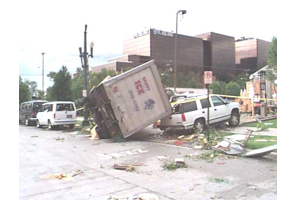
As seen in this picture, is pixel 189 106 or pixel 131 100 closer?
pixel 131 100

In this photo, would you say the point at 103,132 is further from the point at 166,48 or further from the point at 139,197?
the point at 166,48

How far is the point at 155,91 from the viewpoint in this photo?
1248 centimetres

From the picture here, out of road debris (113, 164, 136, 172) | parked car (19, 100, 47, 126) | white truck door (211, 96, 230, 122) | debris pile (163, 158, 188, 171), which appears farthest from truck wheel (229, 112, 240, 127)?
parked car (19, 100, 47, 126)

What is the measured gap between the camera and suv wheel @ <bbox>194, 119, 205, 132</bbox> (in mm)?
12445

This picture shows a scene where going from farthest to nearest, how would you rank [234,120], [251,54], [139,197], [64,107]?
[251,54], [64,107], [234,120], [139,197]

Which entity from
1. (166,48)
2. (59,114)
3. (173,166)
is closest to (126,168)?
(173,166)

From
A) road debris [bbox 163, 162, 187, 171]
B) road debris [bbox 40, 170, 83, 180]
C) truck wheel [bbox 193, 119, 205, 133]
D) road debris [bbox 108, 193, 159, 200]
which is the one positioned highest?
truck wheel [bbox 193, 119, 205, 133]

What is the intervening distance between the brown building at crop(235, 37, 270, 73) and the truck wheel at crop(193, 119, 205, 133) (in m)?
94.1

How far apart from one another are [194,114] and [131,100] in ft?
9.51

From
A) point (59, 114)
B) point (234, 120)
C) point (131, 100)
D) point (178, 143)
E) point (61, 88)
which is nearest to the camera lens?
point (178, 143)

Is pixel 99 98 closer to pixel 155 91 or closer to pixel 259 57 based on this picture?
pixel 155 91

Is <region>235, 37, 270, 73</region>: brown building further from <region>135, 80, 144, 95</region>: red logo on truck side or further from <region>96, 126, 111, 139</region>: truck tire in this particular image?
<region>96, 126, 111, 139</region>: truck tire

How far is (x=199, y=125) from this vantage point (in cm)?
1258

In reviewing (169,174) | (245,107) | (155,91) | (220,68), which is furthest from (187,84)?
(169,174)
